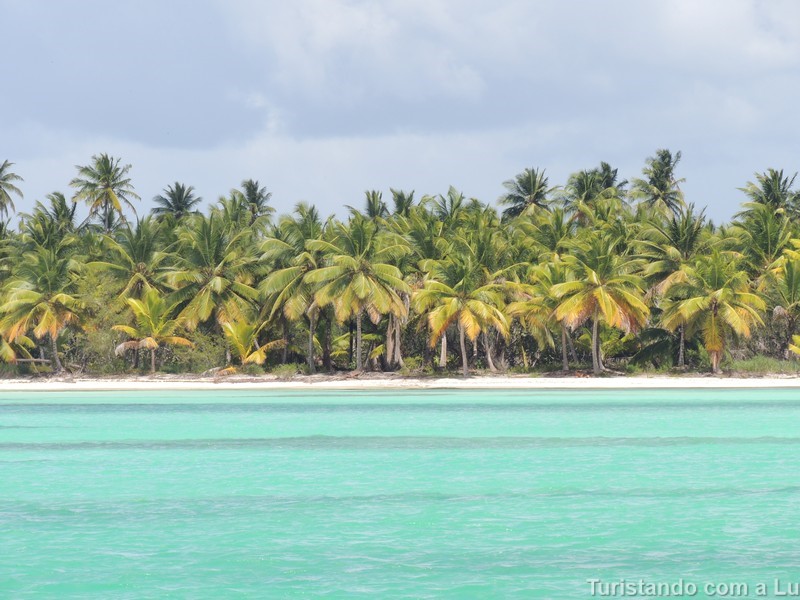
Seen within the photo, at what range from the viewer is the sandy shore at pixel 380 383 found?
37.4 m

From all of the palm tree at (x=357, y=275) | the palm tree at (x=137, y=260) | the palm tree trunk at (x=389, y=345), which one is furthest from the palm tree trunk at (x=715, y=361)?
the palm tree at (x=137, y=260)

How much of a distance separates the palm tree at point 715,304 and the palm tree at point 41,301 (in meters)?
26.7

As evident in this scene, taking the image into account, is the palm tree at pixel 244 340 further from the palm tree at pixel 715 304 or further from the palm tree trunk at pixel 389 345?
the palm tree at pixel 715 304

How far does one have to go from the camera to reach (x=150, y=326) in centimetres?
4209

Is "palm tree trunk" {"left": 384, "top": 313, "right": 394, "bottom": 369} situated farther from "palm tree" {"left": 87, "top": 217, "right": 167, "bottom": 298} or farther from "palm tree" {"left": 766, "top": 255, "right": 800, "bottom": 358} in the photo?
"palm tree" {"left": 766, "top": 255, "right": 800, "bottom": 358}

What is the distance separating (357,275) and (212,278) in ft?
24.5

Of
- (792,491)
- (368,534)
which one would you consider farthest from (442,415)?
(368,534)

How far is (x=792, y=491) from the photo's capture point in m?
12.4

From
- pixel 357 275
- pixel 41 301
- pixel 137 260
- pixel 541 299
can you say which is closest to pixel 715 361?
pixel 541 299

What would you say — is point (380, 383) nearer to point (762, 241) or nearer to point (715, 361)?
point (715, 361)

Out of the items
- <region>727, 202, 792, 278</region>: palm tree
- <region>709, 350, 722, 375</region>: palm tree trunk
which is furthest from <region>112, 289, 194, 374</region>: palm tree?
<region>727, 202, 792, 278</region>: palm tree

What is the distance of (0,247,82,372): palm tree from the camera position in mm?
42094

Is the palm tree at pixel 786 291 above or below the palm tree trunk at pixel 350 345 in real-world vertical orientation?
above

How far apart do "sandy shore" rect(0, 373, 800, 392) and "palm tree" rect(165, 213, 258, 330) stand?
3.05m
